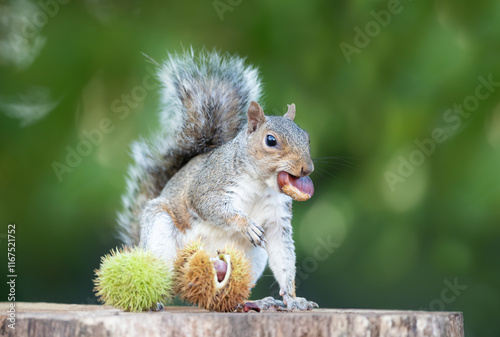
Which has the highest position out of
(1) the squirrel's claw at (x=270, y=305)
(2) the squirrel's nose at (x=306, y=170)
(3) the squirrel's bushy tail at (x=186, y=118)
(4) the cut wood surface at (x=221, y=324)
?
(3) the squirrel's bushy tail at (x=186, y=118)

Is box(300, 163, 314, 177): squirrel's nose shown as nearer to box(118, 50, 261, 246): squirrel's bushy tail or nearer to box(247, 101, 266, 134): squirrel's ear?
box(247, 101, 266, 134): squirrel's ear

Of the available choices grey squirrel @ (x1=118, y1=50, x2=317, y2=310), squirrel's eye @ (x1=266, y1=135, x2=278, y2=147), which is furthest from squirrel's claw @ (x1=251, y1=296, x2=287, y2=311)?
squirrel's eye @ (x1=266, y1=135, x2=278, y2=147)

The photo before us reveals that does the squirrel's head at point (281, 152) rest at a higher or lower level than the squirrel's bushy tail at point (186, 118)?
lower

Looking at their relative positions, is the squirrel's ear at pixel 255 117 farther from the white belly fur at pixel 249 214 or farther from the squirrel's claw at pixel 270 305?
the squirrel's claw at pixel 270 305

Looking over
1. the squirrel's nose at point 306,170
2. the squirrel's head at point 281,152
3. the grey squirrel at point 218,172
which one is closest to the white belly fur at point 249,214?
the grey squirrel at point 218,172

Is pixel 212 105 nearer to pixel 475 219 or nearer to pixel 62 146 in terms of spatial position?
pixel 62 146

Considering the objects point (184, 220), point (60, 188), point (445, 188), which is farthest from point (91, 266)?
point (445, 188)

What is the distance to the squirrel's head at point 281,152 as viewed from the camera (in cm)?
226

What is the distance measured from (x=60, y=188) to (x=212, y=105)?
3.09ft

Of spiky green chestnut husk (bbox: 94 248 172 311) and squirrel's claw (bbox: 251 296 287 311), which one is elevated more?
squirrel's claw (bbox: 251 296 287 311)

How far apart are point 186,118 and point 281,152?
29.6 inches

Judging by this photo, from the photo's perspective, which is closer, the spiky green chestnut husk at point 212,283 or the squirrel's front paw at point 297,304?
the spiky green chestnut husk at point 212,283

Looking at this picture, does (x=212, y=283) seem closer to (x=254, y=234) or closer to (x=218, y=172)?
(x=254, y=234)

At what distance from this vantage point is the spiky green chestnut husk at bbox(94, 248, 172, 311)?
1.95 meters
